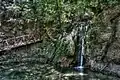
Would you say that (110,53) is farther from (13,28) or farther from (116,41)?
(13,28)

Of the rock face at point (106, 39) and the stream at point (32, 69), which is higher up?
the rock face at point (106, 39)

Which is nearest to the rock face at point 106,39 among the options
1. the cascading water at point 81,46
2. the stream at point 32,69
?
the cascading water at point 81,46

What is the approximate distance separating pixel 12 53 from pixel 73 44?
238 cm

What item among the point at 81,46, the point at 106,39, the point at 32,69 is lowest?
the point at 32,69

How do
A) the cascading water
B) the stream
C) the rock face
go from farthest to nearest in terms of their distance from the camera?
1. the cascading water
2. the rock face
3. the stream

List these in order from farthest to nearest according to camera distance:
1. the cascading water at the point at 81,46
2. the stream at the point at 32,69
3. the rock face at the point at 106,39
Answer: the cascading water at the point at 81,46
the rock face at the point at 106,39
the stream at the point at 32,69

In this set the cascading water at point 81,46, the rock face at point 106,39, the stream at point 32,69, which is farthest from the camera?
the cascading water at point 81,46

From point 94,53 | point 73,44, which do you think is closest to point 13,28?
point 73,44

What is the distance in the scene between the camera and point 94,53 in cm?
740

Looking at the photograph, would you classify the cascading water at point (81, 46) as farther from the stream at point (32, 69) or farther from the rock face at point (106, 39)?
the stream at point (32, 69)

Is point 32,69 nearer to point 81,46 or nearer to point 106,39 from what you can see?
point 81,46

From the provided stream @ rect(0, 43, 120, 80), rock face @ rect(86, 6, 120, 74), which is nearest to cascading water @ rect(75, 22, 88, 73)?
rock face @ rect(86, 6, 120, 74)

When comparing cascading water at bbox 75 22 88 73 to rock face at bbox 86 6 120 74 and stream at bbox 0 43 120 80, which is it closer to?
rock face at bbox 86 6 120 74

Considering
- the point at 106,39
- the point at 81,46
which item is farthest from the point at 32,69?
the point at 106,39
